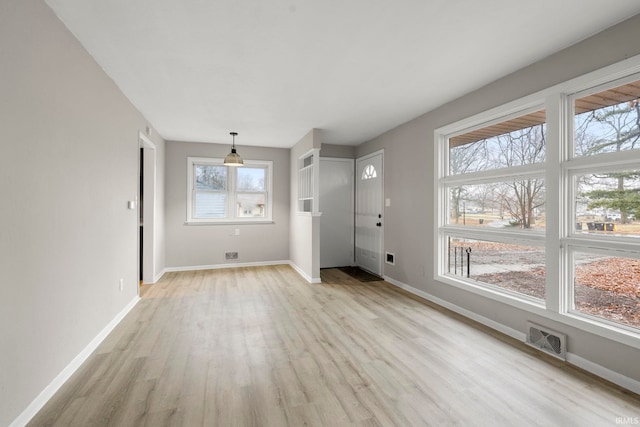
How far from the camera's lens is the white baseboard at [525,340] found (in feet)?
6.43

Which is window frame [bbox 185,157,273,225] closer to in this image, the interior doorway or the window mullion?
the interior doorway

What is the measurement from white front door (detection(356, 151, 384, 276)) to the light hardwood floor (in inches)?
73.7

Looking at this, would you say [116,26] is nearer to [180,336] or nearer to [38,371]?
[38,371]

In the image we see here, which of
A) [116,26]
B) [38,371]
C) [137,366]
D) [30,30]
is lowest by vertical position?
[137,366]

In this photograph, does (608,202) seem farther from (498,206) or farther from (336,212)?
(336,212)

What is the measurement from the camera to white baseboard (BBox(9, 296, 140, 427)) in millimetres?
1633

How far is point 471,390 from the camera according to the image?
6.36ft

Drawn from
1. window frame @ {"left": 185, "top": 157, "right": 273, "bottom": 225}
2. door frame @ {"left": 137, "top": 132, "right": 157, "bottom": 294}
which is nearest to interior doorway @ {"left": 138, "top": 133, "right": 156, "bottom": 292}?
door frame @ {"left": 137, "top": 132, "right": 157, "bottom": 294}

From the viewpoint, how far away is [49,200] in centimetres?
189

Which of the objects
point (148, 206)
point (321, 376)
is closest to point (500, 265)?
point (321, 376)

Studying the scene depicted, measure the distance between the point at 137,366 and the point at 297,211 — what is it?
3.74 m

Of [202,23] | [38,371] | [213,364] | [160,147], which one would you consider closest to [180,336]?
[213,364]

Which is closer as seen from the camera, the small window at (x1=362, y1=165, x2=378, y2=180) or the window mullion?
the window mullion

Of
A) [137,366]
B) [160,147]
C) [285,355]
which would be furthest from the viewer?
[160,147]
